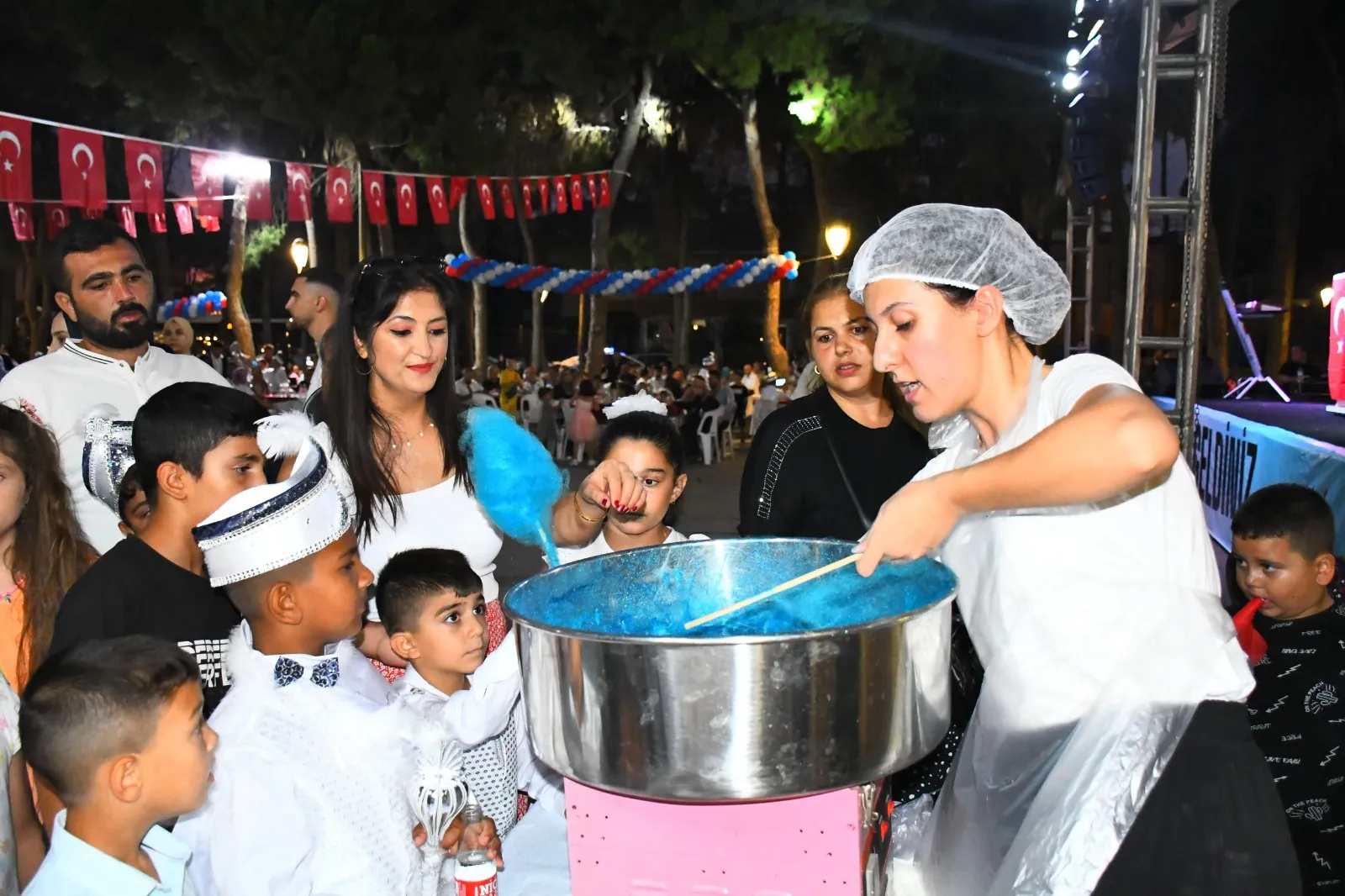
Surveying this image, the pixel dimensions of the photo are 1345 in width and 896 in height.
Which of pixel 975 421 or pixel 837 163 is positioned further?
pixel 837 163

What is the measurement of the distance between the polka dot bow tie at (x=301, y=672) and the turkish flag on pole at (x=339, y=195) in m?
11.2

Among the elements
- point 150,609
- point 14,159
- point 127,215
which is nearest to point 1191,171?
point 150,609

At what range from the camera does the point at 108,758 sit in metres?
1.60

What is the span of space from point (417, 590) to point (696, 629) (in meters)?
0.88

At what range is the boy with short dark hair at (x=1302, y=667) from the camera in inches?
105

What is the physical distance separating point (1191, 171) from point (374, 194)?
34.3 feet

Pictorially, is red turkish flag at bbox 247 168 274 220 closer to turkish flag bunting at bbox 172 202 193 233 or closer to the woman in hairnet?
turkish flag bunting at bbox 172 202 193 233

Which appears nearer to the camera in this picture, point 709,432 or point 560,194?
point 709,432

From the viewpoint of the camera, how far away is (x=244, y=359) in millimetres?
19016

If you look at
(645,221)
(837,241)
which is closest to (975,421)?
(837,241)

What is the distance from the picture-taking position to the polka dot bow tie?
5.89 feet

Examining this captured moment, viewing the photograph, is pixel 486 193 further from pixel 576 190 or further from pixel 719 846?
pixel 719 846

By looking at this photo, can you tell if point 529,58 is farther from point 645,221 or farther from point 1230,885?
point 1230,885

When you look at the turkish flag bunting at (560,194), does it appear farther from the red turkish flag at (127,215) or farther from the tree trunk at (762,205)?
the red turkish flag at (127,215)
